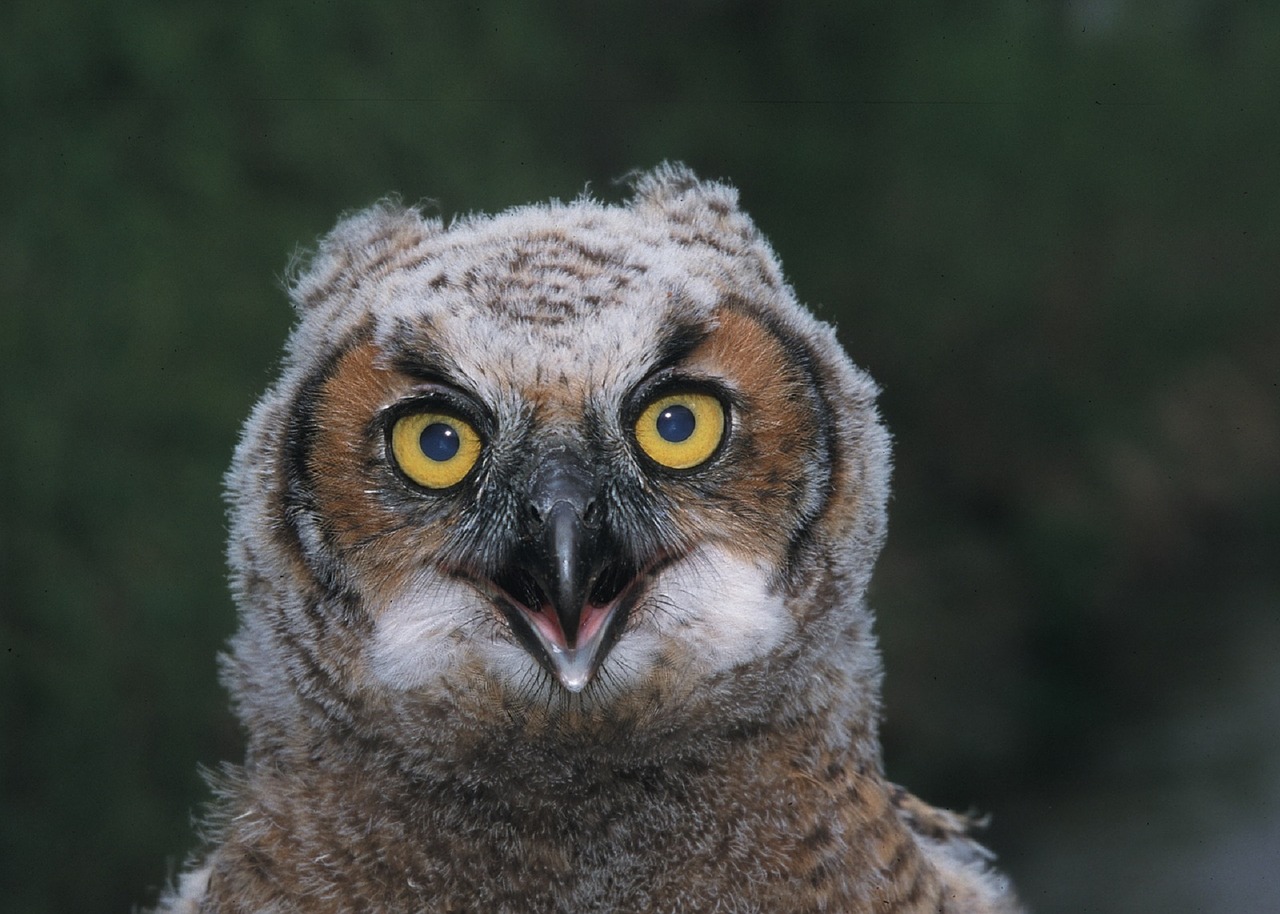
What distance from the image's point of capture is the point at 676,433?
6.86 ft

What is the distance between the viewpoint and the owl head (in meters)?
2.02

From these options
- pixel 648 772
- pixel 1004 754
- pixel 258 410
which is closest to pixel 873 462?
pixel 648 772

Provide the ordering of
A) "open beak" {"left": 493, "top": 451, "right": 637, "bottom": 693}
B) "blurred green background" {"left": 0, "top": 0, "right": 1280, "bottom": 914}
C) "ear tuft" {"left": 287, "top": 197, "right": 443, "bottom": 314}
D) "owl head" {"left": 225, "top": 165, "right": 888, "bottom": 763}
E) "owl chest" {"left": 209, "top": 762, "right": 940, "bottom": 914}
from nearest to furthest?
"open beak" {"left": 493, "top": 451, "right": 637, "bottom": 693} → "owl head" {"left": 225, "top": 165, "right": 888, "bottom": 763} → "owl chest" {"left": 209, "top": 762, "right": 940, "bottom": 914} → "ear tuft" {"left": 287, "top": 197, "right": 443, "bottom": 314} → "blurred green background" {"left": 0, "top": 0, "right": 1280, "bottom": 914}

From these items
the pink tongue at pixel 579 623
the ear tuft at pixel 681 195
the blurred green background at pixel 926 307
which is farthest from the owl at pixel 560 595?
the blurred green background at pixel 926 307

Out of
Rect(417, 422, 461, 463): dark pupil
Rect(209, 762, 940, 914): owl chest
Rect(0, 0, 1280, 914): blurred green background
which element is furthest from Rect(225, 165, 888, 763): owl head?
Rect(0, 0, 1280, 914): blurred green background

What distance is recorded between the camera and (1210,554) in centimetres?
1048

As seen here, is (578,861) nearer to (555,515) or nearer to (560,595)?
(560,595)

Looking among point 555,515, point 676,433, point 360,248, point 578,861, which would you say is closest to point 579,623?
point 555,515

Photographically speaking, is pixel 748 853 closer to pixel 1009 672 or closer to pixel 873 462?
pixel 873 462

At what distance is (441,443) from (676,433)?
37cm

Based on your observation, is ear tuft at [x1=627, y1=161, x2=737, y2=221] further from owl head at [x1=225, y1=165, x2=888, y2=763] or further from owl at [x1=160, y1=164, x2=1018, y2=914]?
owl head at [x1=225, y1=165, x2=888, y2=763]

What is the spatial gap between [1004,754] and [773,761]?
7.17 m

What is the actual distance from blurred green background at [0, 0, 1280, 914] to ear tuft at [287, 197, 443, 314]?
3492 millimetres

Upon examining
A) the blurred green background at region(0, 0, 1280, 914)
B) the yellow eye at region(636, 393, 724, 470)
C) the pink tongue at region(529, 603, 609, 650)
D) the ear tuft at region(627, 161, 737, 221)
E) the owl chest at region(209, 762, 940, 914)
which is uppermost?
the blurred green background at region(0, 0, 1280, 914)
